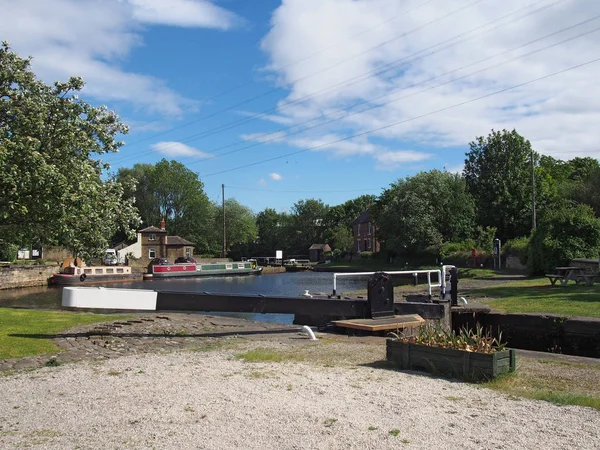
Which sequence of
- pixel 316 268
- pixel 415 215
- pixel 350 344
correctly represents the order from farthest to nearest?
pixel 316 268 < pixel 415 215 < pixel 350 344

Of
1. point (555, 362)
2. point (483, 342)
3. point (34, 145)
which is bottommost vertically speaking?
point (555, 362)

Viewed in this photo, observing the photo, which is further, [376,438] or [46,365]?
[46,365]

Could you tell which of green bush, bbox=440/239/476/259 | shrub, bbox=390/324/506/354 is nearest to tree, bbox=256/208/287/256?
green bush, bbox=440/239/476/259

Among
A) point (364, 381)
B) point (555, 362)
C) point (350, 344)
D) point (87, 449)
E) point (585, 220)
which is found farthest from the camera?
point (585, 220)

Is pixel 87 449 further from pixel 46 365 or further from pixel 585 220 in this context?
pixel 585 220

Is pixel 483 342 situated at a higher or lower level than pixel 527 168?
lower

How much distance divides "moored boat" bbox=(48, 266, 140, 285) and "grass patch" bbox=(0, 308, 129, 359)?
36056 mm

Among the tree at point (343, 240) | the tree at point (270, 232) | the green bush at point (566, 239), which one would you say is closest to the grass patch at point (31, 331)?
the green bush at point (566, 239)

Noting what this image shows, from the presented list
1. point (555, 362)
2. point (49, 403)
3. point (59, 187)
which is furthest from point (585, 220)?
point (49, 403)

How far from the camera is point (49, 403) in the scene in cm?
643

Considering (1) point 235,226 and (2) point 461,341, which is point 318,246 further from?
(2) point 461,341

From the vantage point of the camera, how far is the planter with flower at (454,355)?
7133 millimetres

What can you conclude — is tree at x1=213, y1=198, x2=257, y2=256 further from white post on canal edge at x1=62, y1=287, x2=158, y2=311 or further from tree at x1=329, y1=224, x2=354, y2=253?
white post on canal edge at x1=62, y1=287, x2=158, y2=311

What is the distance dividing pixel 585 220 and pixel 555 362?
22.6 meters
